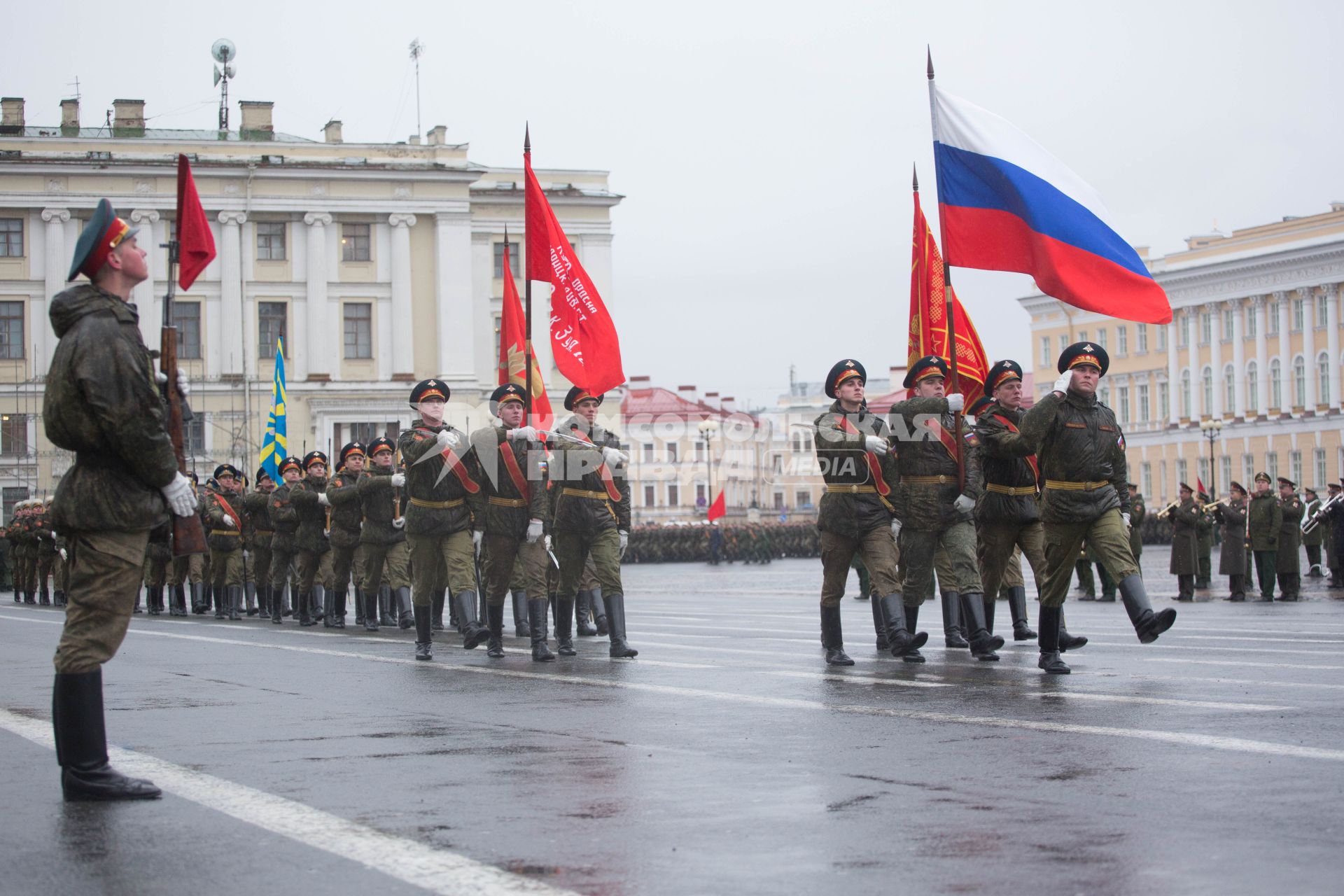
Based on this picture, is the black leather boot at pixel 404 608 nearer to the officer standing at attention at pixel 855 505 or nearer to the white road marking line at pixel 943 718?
the white road marking line at pixel 943 718

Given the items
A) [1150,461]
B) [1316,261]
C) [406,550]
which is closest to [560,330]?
[406,550]

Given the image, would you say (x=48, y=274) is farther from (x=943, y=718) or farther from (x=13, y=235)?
(x=943, y=718)

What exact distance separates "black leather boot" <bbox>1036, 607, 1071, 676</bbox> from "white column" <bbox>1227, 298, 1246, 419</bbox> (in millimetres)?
90677

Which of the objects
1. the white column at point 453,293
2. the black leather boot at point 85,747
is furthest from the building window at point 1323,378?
the black leather boot at point 85,747

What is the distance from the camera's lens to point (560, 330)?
53.6ft

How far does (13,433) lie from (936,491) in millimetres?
59526

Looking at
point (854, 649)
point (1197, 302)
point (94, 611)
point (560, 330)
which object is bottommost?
point (854, 649)

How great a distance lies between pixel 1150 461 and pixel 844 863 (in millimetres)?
103064

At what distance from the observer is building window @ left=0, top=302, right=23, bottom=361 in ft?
223

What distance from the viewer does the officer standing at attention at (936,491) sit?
11789 mm

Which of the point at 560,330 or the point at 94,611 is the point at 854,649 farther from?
the point at 94,611

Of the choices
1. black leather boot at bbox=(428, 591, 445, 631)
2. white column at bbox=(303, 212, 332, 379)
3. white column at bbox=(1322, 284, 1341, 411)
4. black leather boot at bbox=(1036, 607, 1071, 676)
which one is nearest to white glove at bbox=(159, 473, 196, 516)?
black leather boot at bbox=(1036, 607, 1071, 676)

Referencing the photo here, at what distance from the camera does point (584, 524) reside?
12609 mm

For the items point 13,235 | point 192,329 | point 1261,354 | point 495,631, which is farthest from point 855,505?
point 1261,354
